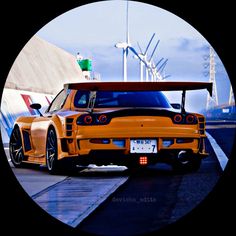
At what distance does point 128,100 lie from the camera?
6.25 m

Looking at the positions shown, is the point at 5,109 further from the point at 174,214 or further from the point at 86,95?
the point at 174,214

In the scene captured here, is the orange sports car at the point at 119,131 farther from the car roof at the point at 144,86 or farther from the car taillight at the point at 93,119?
the car roof at the point at 144,86

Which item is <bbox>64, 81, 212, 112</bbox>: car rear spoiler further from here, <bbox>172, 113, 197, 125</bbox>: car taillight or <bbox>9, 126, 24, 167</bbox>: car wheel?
<bbox>9, 126, 24, 167</bbox>: car wheel

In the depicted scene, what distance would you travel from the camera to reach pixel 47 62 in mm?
20859

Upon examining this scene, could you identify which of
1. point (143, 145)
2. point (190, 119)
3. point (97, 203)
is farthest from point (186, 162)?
point (97, 203)

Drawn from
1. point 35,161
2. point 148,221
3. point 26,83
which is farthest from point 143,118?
point 26,83

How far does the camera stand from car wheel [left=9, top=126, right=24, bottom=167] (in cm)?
744

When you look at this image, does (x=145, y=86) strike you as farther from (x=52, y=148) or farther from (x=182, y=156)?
(x=52, y=148)

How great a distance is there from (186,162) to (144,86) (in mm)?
2697

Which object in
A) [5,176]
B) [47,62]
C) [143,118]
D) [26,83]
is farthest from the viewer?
[26,83]

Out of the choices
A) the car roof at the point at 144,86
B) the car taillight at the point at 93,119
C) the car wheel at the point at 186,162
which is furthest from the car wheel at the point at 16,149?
the car roof at the point at 144,86

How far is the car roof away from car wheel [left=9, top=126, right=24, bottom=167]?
2.68 meters

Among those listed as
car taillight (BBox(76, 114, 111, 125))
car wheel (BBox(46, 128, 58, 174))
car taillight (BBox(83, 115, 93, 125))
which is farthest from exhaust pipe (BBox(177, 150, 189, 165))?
car wheel (BBox(46, 128, 58, 174))

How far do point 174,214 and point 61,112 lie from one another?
2.36m
